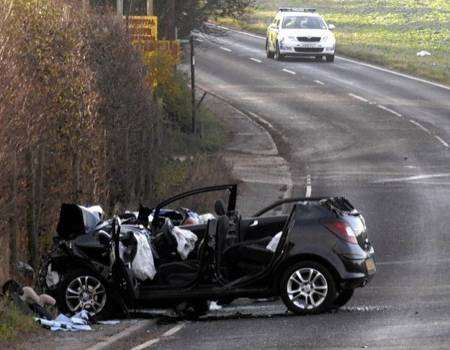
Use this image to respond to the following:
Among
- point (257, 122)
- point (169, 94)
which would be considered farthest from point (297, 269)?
point (257, 122)

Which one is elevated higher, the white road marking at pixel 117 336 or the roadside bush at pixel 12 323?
the roadside bush at pixel 12 323

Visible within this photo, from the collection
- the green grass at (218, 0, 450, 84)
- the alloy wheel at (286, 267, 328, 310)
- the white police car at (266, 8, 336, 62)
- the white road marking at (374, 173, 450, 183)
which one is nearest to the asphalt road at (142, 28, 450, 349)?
the white road marking at (374, 173, 450, 183)

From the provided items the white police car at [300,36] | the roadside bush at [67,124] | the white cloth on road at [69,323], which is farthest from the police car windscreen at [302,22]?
the white cloth on road at [69,323]

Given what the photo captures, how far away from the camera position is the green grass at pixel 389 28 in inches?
2201

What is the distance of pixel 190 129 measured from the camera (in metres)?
35.1

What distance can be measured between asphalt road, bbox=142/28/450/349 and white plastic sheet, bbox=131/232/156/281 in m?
0.79

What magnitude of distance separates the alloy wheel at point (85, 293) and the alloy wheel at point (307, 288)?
2040 millimetres

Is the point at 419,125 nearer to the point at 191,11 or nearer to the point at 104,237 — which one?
the point at 191,11

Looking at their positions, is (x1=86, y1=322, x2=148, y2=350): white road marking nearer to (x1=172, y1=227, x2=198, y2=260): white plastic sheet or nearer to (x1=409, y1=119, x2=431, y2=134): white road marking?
(x1=172, y1=227, x2=198, y2=260): white plastic sheet

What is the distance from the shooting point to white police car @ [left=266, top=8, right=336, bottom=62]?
170 feet

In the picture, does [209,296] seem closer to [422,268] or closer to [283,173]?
[422,268]

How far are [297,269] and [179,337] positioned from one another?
1.97 m

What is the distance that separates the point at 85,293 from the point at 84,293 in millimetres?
11

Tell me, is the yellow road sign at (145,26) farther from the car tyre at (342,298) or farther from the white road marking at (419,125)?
the car tyre at (342,298)
